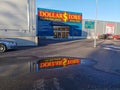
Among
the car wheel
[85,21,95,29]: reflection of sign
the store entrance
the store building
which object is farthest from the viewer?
[85,21,95,29]: reflection of sign

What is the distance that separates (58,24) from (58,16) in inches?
77.6

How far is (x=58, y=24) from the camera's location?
138 ft

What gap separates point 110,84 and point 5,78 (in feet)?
12.0

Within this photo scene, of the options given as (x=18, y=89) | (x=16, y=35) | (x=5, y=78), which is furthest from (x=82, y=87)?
(x=16, y=35)

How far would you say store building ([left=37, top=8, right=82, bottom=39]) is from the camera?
1544 inches

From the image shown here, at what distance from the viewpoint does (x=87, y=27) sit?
46875 mm

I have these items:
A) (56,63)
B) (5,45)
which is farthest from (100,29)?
(56,63)

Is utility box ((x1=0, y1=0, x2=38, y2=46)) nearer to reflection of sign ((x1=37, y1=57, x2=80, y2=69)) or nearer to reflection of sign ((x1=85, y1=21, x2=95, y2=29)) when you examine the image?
reflection of sign ((x1=37, y1=57, x2=80, y2=69))

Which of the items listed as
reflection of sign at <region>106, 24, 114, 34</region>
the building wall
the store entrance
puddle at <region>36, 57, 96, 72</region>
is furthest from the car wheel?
reflection of sign at <region>106, 24, 114, 34</region>

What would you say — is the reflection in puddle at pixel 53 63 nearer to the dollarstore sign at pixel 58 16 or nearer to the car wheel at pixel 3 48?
the car wheel at pixel 3 48

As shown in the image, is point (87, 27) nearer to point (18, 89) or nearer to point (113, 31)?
point (113, 31)

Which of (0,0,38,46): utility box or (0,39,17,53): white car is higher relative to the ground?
(0,0,38,46): utility box

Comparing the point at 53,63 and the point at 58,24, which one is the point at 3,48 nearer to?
the point at 53,63

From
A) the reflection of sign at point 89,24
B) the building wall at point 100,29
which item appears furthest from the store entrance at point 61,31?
the reflection of sign at point 89,24
